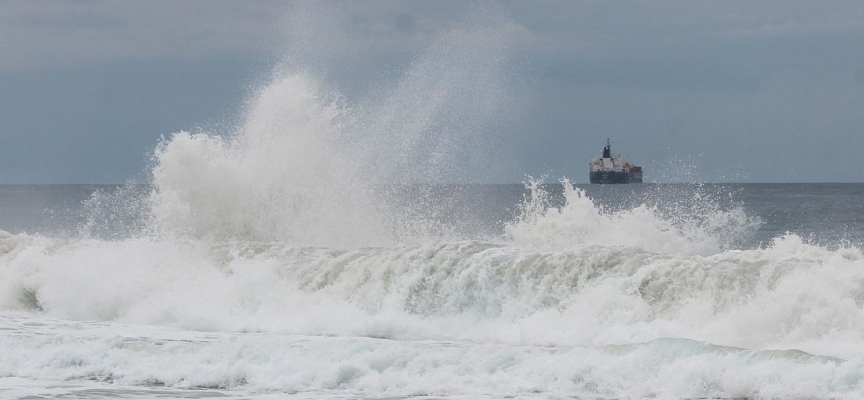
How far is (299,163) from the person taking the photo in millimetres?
28812

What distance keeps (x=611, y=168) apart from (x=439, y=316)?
403 ft

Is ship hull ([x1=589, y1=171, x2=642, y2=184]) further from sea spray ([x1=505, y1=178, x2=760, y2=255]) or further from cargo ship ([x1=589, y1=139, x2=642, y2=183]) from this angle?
sea spray ([x1=505, y1=178, x2=760, y2=255])

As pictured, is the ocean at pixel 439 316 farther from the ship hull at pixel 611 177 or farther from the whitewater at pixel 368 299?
the ship hull at pixel 611 177

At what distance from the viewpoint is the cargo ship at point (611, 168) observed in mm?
140375

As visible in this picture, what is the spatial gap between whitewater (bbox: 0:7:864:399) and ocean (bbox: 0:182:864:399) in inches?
1.6

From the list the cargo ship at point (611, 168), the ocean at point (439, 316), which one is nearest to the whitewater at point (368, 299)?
the ocean at point (439, 316)

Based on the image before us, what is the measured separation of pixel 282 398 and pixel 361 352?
71.3 inches

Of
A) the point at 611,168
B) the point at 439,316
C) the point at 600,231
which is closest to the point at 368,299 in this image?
the point at 439,316

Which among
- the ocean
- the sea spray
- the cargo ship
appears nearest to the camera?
the ocean

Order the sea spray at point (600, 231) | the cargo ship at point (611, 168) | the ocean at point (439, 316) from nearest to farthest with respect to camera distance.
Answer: the ocean at point (439, 316) → the sea spray at point (600, 231) → the cargo ship at point (611, 168)

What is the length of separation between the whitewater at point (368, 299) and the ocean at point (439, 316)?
4cm

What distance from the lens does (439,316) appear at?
20.0 metres

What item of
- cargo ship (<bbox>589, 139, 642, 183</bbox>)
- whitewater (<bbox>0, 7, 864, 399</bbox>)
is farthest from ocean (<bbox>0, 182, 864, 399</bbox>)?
cargo ship (<bbox>589, 139, 642, 183</bbox>)

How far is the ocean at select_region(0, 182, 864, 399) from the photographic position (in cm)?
1506
